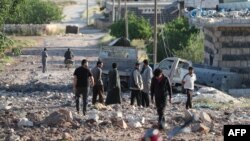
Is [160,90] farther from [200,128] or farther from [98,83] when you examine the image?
[98,83]

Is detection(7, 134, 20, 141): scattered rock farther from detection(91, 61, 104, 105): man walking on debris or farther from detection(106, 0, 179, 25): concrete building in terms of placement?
detection(106, 0, 179, 25): concrete building

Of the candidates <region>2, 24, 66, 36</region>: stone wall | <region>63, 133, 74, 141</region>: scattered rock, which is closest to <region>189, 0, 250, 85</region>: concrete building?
<region>63, 133, 74, 141</region>: scattered rock

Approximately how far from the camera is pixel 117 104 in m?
22.0

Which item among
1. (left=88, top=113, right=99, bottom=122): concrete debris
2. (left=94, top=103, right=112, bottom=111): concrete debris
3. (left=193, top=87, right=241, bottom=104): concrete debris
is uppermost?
(left=88, top=113, right=99, bottom=122): concrete debris

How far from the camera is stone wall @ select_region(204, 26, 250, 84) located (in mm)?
30734

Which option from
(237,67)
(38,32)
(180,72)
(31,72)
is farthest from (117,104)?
(38,32)

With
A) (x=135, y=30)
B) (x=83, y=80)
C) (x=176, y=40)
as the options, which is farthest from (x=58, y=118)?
(x=135, y=30)

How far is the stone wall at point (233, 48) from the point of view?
101ft

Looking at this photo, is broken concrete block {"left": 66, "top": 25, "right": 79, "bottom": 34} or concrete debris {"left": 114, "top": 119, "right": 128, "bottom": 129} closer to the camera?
concrete debris {"left": 114, "top": 119, "right": 128, "bottom": 129}

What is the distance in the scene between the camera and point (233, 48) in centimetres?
3091

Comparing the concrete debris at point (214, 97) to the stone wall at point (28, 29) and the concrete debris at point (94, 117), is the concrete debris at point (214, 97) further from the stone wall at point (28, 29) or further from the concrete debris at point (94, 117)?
the stone wall at point (28, 29)

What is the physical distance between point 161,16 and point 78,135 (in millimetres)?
63121

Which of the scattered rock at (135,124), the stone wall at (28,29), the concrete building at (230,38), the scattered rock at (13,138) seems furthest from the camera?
the stone wall at (28,29)

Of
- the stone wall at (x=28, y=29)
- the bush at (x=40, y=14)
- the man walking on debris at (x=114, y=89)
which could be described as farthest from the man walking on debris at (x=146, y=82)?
the bush at (x=40, y=14)
